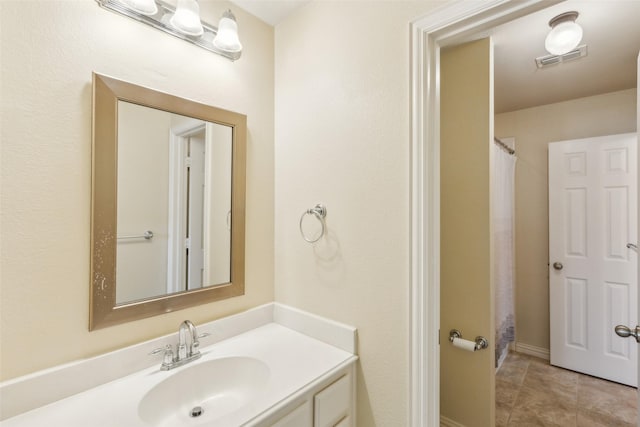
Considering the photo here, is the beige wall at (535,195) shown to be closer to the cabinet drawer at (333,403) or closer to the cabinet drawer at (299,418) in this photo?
the cabinet drawer at (333,403)

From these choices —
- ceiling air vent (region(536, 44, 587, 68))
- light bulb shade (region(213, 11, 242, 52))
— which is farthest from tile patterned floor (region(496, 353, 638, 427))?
light bulb shade (region(213, 11, 242, 52))

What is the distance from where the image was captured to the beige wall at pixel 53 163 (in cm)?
85

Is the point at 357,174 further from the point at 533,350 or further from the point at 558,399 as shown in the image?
the point at 533,350

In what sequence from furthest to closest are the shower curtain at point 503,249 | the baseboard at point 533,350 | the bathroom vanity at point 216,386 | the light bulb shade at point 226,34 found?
the baseboard at point 533,350
the shower curtain at point 503,249
the light bulb shade at point 226,34
the bathroom vanity at point 216,386

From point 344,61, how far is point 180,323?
1.32 m

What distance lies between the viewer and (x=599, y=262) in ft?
7.67

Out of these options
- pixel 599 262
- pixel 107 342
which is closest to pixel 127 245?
pixel 107 342

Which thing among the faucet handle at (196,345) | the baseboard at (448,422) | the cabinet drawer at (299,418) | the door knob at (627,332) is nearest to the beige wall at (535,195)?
the baseboard at (448,422)

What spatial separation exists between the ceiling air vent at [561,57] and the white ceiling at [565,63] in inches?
1.4

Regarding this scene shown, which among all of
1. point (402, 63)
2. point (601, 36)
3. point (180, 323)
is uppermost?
point (601, 36)

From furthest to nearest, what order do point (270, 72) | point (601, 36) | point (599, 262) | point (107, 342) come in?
point (599, 262) < point (601, 36) < point (270, 72) < point (107, 342)

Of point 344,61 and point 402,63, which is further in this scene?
point 344,61

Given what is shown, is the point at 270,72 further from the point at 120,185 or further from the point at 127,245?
the point at 127,245

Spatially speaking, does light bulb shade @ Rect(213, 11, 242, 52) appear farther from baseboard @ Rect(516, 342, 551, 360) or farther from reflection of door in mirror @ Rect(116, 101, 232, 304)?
baseboard @ Rect(516, 342, 551, 360)
